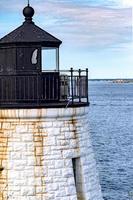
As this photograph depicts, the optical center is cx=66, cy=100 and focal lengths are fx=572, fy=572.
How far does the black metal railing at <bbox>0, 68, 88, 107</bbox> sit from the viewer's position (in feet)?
34.0

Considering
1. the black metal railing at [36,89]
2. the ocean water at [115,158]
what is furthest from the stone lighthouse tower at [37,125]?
the ocean water at [115,158]

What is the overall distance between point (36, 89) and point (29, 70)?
1.24 feet

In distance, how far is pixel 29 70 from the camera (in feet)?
34.3

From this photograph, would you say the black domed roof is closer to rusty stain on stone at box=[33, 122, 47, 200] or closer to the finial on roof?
the finial on roof

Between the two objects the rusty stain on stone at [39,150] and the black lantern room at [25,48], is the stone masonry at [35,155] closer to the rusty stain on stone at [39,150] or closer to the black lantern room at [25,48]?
the rusty stain on stone at [39,150]

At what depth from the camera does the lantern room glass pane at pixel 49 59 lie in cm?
1050

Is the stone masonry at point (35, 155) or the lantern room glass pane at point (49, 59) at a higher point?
the lantern room glass pane at point (49, 59)

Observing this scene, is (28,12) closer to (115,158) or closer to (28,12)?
(28,12)

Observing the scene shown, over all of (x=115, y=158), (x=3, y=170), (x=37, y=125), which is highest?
(x=115, y=158)

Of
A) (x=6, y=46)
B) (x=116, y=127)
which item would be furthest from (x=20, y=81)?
(x=116, y=127)

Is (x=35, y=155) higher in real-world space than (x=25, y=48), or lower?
lower

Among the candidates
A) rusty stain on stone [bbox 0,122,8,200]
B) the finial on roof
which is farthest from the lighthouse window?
rusty stain on stone [bbox 0,122,8,200]

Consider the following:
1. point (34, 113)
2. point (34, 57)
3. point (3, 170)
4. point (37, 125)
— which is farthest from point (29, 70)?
point (3, 170)

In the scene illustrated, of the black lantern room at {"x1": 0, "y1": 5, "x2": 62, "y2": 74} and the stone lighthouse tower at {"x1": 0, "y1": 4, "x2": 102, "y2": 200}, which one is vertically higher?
the black lantern room at {"x1": 0, "y1": 5, "x2": 62, "y2": 74}
